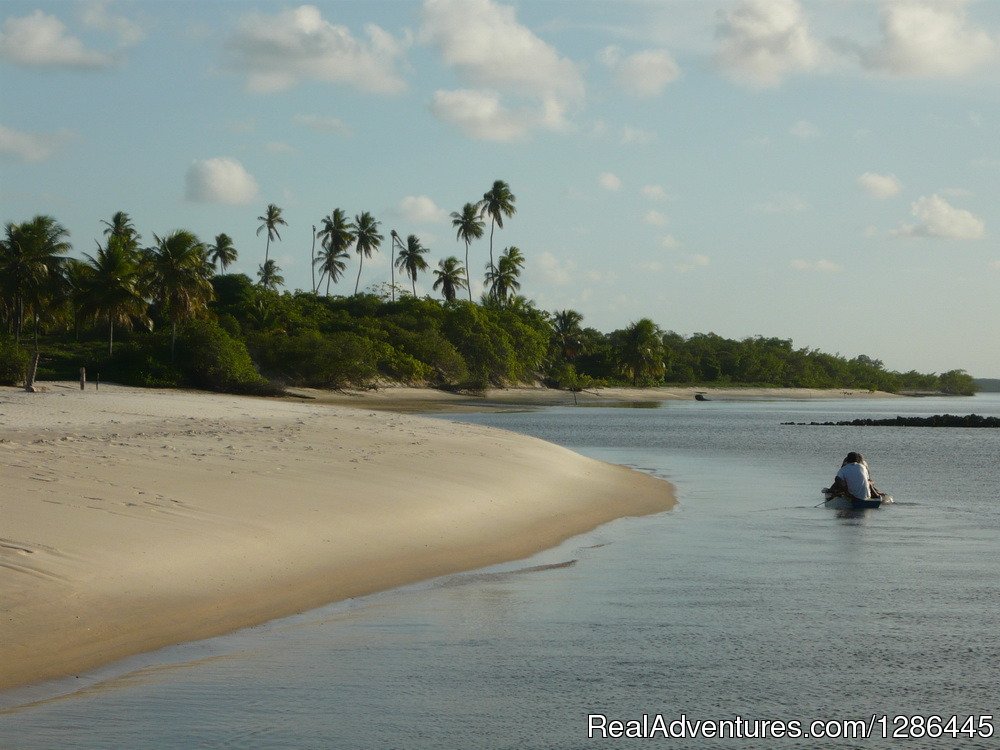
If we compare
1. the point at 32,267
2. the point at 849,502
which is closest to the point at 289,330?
the point at 32,267

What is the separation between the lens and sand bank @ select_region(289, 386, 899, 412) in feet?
236

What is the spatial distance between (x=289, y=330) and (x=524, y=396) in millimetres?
22632

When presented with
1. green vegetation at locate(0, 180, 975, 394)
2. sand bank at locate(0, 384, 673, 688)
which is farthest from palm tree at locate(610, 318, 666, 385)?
sand bank at locate(0, 384, 673, 688)

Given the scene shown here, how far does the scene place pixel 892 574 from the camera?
13125 millimetres

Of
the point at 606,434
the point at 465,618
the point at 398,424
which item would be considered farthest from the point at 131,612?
the point at 606,434

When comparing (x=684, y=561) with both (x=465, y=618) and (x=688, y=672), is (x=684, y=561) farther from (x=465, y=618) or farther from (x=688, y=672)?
(x=688, y=672)

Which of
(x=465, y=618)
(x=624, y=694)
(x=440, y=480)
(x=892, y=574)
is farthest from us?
(x=440, y=480)

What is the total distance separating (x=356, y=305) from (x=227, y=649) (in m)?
92.9

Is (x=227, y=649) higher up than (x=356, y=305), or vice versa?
(x=356, y=305)

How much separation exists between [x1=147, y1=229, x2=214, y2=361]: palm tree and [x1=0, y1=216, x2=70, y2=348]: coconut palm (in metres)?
10.5

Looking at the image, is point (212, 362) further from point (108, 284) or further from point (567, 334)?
point (567, 334)

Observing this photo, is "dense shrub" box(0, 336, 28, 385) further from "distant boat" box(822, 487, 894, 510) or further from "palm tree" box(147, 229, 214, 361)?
"distant boat" box(822, 487, 894, 510)

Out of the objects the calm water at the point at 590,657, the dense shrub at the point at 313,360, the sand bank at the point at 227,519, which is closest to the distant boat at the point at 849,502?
the sand bank at the point at 227,519

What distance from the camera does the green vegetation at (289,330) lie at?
6153 cm
